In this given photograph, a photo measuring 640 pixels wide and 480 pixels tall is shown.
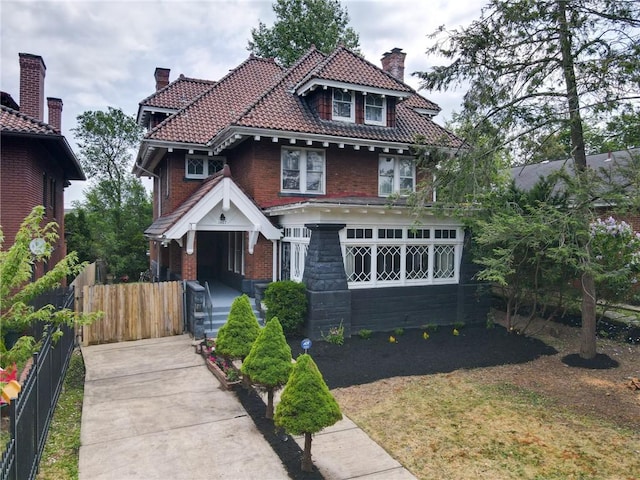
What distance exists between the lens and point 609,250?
1116 cm

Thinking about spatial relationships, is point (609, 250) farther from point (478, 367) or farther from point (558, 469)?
point (558, 469)

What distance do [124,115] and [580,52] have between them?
128ft

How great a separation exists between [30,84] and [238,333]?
1317 centimetres

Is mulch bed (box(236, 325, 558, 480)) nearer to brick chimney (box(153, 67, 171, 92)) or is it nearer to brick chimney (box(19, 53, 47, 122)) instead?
brick chimney (box(19, 53, 47, 122))

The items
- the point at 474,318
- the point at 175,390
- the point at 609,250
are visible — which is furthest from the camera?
the point at 474,318

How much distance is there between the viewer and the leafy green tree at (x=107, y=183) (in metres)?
27.3

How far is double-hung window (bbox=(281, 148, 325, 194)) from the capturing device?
1443 centimetres

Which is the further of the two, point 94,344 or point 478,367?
point 94,344

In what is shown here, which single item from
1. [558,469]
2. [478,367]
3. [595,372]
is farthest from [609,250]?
[558,469]

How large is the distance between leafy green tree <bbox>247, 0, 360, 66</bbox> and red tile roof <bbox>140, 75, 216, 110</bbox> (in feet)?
46.9

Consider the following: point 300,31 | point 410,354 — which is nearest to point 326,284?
point 410,354

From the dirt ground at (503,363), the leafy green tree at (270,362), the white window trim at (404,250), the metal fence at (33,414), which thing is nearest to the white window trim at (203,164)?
the white window trim at (404,250)

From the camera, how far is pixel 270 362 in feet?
21.3

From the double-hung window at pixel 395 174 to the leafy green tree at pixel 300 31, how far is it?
2023 centimetres
